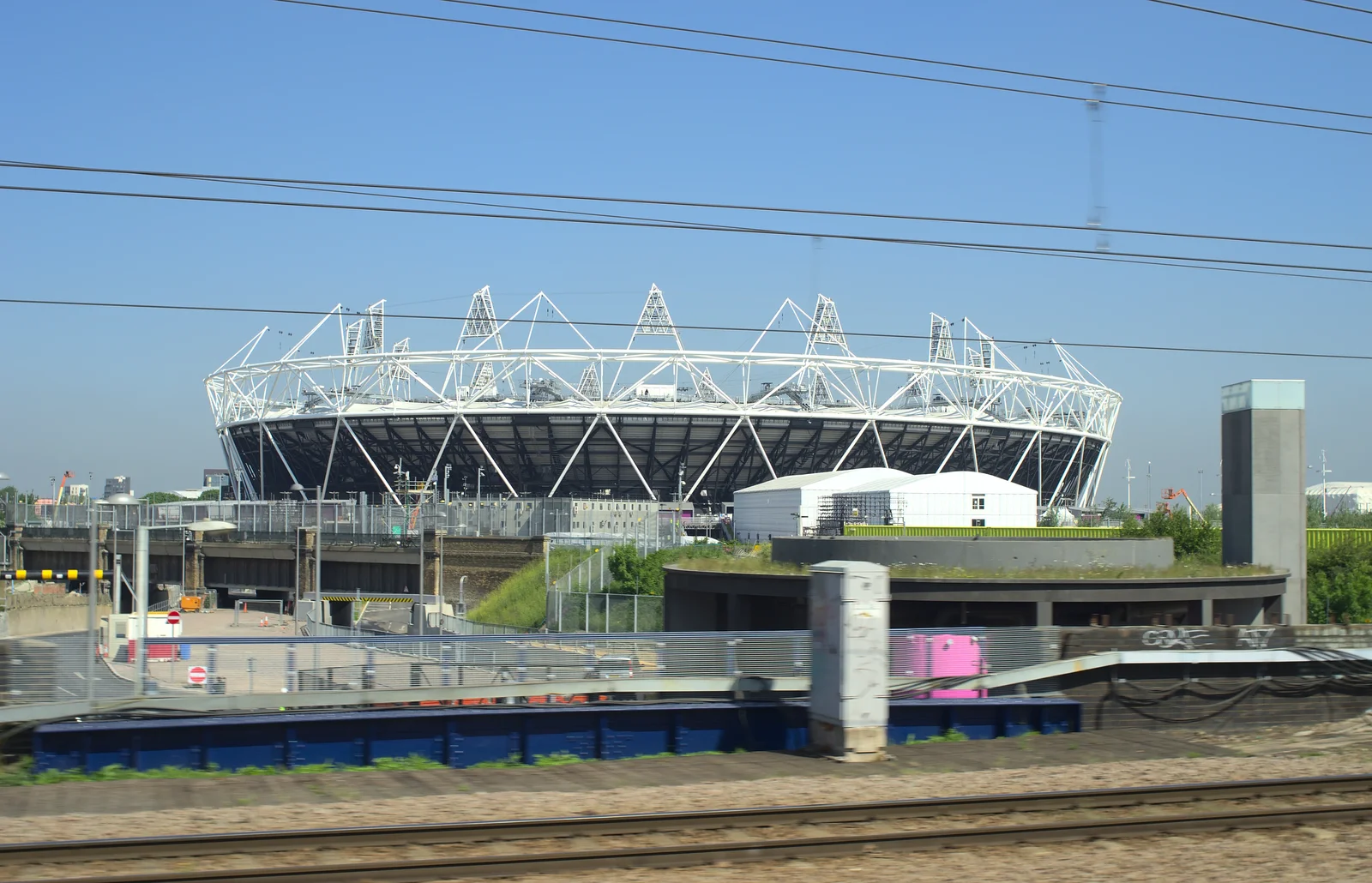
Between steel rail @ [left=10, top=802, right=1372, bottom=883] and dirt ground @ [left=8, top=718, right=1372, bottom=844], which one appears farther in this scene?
dirt ground @ [left=8, top=718, right=1372, bottom=844]

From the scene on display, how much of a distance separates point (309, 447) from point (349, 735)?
238ft

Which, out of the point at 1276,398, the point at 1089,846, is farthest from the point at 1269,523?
the point at 1089,846

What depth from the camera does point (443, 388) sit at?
73.7 meters

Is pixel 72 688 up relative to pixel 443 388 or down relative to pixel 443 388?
down

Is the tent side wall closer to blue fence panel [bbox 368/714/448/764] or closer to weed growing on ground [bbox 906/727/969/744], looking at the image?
weed growing on ground [bbox 906/727/969/744]

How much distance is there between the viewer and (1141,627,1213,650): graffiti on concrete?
51.2 feet

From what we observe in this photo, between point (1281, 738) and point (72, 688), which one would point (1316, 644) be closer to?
point (1281, 738)

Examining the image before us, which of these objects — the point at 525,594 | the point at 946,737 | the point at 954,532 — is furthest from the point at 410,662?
the point at 525,594

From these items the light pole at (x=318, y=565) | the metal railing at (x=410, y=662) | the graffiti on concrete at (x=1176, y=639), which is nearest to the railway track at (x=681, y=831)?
the metal railing at (x=410, y=662)

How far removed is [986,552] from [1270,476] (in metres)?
8.94

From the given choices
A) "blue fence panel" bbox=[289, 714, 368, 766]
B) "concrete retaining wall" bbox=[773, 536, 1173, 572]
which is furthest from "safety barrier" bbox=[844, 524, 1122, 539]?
"blue fence panel" bbox=[289, 714, 368, 766]

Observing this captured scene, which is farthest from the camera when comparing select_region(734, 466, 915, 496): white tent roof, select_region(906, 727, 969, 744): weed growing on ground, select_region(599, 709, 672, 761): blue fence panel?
select_region(734, 466, 915, 496): white tent roof

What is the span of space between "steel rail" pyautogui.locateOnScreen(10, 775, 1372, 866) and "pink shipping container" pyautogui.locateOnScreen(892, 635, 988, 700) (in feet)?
15.5

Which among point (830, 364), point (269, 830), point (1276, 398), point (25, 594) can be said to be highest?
point (830, 364)
